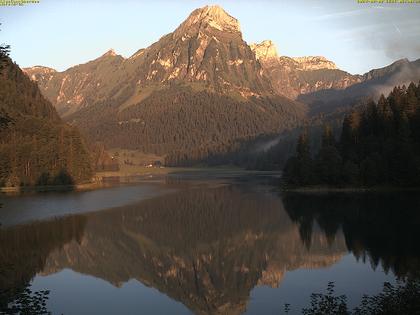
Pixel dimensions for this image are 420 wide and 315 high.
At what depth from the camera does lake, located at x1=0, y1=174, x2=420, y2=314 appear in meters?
41.6

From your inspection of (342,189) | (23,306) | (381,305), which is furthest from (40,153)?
(381,305)

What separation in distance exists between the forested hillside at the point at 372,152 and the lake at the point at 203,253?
25.3 metres

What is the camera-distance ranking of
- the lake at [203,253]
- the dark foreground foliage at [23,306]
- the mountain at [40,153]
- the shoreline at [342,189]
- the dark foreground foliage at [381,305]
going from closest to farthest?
1. the dark foreground foliage at [381,305]
2. the dark foreground foliage at [23,306]
3. the lake at [203,253]
4. the shoreline at [342,189]
5. the mountain at [40,153]

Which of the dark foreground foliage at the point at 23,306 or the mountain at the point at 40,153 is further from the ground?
the mountain at the point at 40,153

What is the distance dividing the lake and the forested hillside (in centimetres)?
2533

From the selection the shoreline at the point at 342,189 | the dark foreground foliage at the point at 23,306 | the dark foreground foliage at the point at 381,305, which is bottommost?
the shoreline at the point at 342,189

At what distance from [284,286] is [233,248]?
18.9 metres

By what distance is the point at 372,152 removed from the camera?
433 ft

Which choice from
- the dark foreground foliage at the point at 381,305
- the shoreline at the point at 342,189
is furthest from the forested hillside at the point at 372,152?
the dark foreground foliage at the point at 381,305

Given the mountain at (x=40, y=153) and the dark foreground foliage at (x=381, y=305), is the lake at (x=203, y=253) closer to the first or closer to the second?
the dark foreground foliage at (x=381, y=305)

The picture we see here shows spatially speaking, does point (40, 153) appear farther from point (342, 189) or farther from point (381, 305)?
point (381, 305)

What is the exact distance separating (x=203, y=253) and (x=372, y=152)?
84.4 metres

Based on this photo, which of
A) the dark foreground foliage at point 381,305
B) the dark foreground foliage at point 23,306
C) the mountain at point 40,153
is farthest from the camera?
the mountain at point 40,153

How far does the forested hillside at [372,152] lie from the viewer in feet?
408
